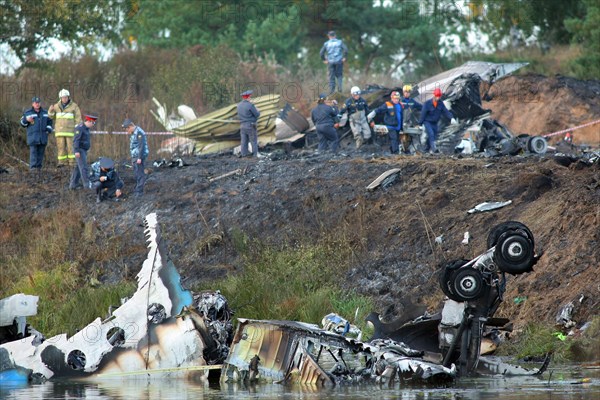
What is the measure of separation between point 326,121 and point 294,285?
7.18 meters

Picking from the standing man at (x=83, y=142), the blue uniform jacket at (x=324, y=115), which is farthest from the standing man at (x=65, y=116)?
the blue uniform jacket at (x=324, y=115)

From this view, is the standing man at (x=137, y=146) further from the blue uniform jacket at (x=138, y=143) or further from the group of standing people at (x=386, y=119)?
the group of standing people at (x=386, y=119)

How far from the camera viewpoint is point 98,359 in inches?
542

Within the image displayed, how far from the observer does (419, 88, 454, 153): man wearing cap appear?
26.1 metres

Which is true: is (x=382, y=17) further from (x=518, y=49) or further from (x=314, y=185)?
(x=314, y=185)

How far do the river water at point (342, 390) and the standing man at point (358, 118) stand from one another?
45.6ft

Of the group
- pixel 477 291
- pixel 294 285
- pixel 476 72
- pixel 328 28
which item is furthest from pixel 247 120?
pixel 328 28

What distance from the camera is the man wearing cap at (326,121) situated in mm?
26781

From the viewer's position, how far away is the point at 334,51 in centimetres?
3250

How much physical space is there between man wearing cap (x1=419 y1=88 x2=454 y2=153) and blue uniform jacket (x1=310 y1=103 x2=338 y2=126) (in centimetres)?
200

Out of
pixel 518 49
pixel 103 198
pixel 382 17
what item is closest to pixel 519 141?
pixel 103 198

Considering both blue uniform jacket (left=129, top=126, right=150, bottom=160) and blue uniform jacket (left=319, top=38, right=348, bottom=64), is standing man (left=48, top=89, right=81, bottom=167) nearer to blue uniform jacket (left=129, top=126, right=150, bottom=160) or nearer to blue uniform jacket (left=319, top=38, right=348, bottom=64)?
blue uniform jacket (left=129, top=126, right=150, bottom=160)

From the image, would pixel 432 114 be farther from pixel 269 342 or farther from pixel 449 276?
pixel 269 342

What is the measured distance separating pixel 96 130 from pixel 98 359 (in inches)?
746
